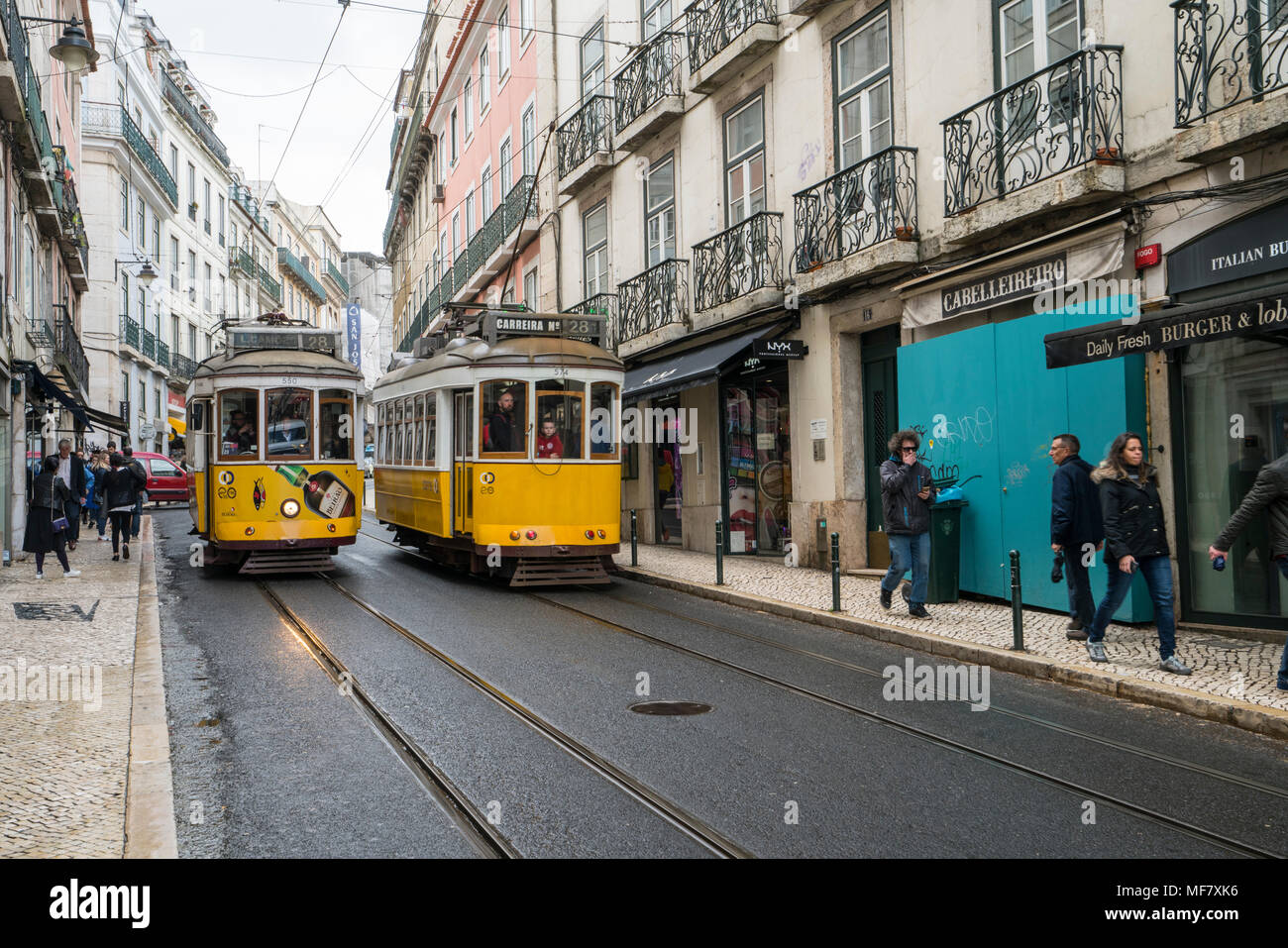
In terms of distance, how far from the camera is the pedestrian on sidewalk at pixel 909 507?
1065 centimetres

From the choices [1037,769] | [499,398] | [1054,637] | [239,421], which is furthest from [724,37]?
[1037,769]

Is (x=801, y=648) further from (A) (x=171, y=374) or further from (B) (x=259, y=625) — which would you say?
(A) (x=171, y=374)

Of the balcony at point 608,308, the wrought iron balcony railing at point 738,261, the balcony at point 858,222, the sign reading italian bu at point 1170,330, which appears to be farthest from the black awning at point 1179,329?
the balcony at point 608,308

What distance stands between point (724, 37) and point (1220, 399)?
10661 mm

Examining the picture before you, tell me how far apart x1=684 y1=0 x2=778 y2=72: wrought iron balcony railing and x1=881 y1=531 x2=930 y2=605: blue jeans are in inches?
345

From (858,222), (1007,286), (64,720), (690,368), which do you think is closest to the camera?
(64,720)

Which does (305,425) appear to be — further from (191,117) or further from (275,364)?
(191,117)

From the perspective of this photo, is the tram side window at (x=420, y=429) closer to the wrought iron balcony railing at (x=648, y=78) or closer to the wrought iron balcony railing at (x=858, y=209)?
the wrought iron balcony railing at (x=858, y=209)

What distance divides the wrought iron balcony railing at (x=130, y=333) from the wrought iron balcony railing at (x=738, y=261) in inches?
1138

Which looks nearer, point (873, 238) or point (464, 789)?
point (464, 789)

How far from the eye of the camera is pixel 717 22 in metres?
17.5

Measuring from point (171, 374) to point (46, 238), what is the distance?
2212cm
